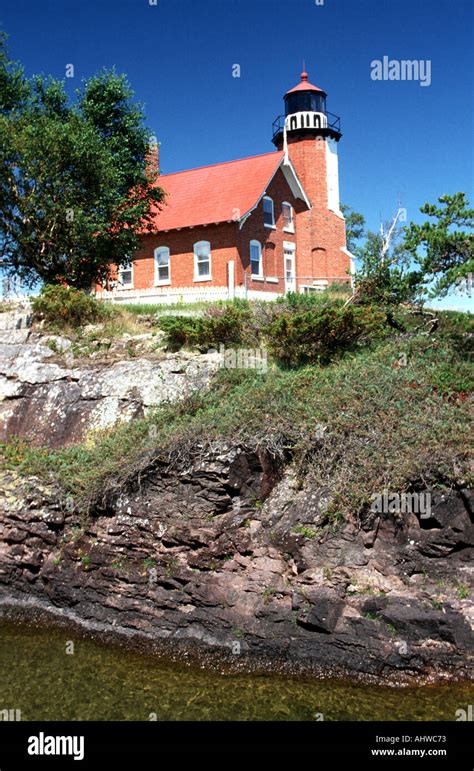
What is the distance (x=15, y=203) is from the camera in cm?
→ 2105

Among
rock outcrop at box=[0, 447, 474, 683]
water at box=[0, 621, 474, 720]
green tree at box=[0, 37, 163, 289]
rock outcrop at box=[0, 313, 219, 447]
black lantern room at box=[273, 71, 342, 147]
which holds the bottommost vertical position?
water at box=[0, 621, 474, 720]

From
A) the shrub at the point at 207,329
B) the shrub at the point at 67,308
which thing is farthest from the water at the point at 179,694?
the shrub at the point at 67,308

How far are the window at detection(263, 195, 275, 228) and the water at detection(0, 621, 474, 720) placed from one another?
87.9 ft

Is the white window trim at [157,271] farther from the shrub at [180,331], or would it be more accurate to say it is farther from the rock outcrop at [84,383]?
the shrub at [180,331]

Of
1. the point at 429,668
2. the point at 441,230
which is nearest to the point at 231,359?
the point at 441,230

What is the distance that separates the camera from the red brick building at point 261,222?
30.8 m

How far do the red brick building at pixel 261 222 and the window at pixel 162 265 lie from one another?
2.1 inches

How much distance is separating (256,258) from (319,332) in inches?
727

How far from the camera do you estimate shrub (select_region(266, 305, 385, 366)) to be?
14.1m

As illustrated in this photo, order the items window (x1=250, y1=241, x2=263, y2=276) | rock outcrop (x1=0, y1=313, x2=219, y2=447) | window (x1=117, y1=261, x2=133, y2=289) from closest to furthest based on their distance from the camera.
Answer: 1. rock outcrop (x1=0, y1=313, x2=219, y2=447)
2. window (x1=250, y1=241, x2=263, y2=276)
3. window (x1=117, y1=261, x2=133, y2=289)

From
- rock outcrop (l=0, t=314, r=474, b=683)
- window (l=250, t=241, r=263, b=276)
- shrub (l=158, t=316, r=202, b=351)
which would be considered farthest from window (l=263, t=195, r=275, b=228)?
rock outcrop (l=0, t=314, r=474, b=683)

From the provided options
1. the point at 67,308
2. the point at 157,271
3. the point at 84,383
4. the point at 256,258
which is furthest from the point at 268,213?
the point at 84,383

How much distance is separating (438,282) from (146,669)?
942 cm

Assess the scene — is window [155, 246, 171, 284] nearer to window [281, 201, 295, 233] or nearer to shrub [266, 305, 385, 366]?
window [281, 201, 295, 233]
